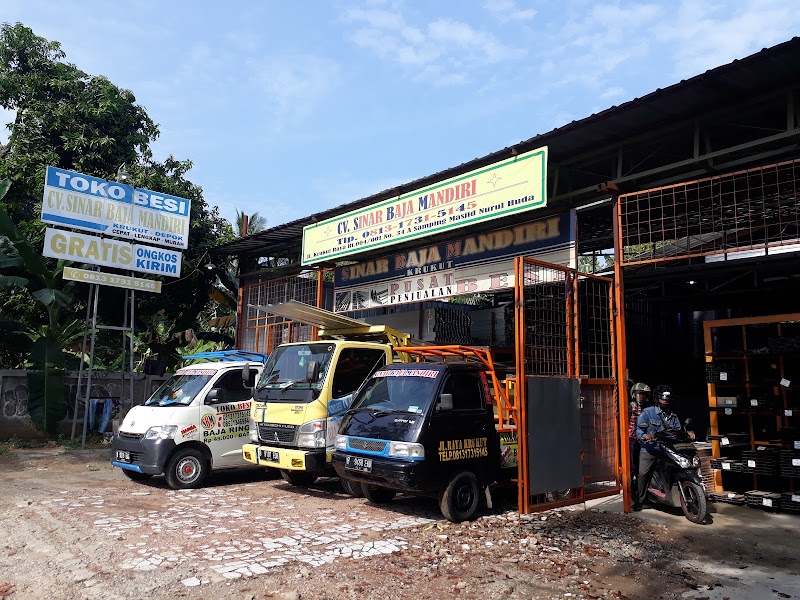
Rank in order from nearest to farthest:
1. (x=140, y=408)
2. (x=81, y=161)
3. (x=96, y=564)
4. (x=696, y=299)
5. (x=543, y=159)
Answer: (x=96, y=564) → (x=543, y=159) → (x=140, y=408) → (x=696, y=299) → (x=81, y=161)

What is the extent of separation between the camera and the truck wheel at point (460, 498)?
7.20m

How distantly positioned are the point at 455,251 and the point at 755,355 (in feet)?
16.9

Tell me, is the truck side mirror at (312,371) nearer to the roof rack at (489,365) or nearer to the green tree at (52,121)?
the roof rack at (489,365)

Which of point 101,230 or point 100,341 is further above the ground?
point 101,230

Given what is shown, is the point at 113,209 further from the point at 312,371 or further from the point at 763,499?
the point at 763,499

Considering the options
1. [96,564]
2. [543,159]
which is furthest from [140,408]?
[543,159]

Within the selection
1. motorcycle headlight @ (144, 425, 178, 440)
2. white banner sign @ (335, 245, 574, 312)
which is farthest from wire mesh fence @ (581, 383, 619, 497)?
motorcycle headlight @ (144, 425, 178, 440)

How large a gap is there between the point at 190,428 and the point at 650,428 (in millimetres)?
6772

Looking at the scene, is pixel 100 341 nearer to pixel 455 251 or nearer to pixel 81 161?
pixel 81 161

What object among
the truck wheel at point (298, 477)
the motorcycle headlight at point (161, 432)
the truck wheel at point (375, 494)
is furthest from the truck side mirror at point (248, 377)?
the truck wheel at point (375, 494)

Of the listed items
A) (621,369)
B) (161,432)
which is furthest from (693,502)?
(161,432)

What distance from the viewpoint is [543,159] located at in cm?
870

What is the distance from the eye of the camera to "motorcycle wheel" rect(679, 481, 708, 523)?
24.2 feet

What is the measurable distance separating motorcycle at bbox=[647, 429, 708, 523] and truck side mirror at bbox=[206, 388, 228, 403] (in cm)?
655
